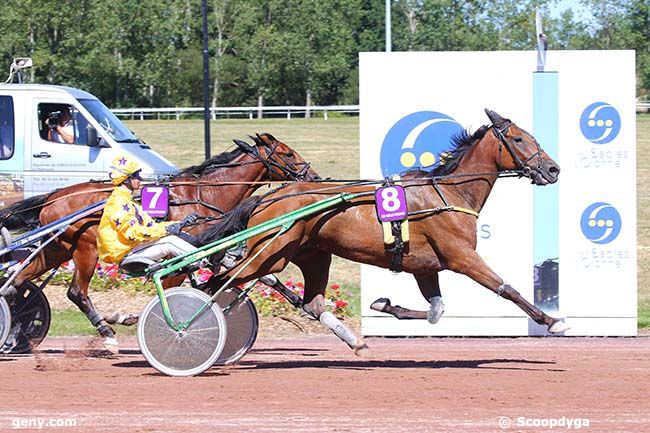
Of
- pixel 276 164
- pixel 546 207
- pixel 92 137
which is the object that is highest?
pixel 92 137

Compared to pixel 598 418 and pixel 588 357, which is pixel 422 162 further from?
pixel 598 418

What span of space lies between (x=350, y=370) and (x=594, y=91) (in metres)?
4.03

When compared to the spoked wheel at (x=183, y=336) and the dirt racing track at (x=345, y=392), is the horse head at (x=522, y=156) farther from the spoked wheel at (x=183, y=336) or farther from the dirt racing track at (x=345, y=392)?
the spoked wheel at (x=183, y=336)

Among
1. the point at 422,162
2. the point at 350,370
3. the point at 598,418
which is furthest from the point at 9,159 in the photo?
the point at 598,418

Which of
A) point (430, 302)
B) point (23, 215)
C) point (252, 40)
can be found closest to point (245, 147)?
point (23, 215)

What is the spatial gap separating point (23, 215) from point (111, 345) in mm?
1538

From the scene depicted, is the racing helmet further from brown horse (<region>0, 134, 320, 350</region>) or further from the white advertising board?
the white advertising board

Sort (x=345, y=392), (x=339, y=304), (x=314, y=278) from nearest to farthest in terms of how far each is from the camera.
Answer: (x=345, y=392) < (x=314, y=278) < (x=339, y=304)

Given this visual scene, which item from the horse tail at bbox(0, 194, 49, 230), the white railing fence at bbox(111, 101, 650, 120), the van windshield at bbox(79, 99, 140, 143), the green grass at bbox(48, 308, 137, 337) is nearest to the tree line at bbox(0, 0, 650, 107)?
the white railing fence at bbox(111, 101, 650, 120)

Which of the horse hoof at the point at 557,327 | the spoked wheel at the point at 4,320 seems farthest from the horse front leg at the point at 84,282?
the horse hoof at the point at 557,327

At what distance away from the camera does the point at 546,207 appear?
38.1 ft

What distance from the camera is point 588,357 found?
1031 centimetres

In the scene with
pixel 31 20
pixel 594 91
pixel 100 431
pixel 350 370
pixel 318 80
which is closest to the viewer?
pixel 100 431

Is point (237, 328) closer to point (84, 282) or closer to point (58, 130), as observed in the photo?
point (84, 282)
